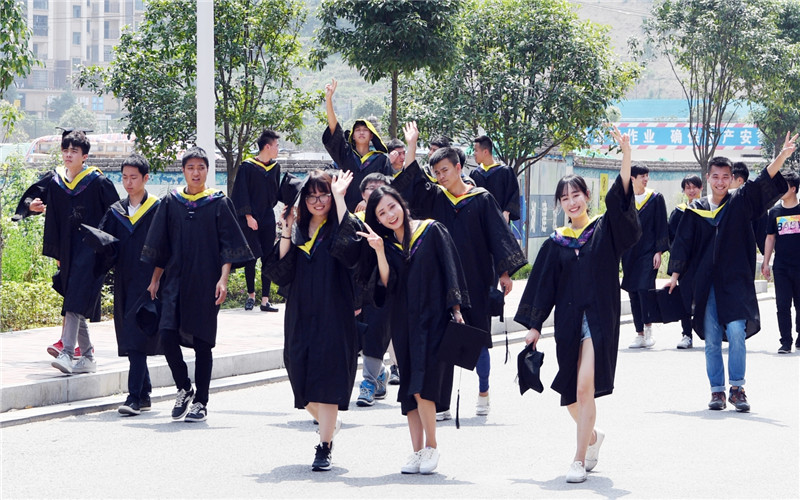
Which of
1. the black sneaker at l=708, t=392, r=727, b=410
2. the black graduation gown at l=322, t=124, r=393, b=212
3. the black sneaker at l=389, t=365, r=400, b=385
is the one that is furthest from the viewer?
the black graduation gown at l=322, t=124, r=393, b=212

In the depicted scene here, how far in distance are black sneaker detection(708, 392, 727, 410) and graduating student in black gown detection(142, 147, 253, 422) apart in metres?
3.55

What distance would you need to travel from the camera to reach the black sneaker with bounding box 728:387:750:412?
29.3ft

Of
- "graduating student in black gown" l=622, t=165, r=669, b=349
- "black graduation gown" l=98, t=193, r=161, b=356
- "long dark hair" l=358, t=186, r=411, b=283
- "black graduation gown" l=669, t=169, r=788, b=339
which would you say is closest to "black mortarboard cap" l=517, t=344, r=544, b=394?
"long dark hair" l=358, t=186, r=411, b=283

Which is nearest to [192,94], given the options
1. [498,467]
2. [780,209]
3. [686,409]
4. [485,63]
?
[485,63]

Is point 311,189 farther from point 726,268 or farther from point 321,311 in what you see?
point 726,268

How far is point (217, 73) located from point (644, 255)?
664cm

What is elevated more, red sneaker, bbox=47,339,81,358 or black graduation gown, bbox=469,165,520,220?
black graduation gown, bbox=469,165,520,220

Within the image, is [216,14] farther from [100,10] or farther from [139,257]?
[100,10]

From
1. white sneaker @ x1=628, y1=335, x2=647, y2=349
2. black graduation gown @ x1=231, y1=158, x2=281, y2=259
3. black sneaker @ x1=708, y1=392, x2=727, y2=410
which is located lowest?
white sneaker @ x1=628, y1=335, x2=647, y2=349

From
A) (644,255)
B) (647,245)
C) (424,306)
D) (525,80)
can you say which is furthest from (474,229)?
(525,80)

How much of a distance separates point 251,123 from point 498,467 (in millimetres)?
10464

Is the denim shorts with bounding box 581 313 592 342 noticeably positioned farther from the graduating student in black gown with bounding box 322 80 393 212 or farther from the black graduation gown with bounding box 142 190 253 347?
the graduating student in black gown with bounding box 322 80 393 212

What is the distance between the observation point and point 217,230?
8578 millimetres

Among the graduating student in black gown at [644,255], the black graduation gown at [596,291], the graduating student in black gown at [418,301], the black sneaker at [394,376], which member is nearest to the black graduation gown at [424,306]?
the graduating student in black gown at [418,301]
